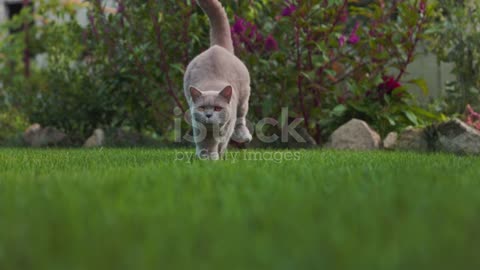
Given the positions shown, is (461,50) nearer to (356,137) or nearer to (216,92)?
(356,137)

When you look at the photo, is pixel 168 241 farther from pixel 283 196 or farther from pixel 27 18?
pixel 27 18

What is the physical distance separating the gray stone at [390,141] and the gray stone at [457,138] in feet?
1.59

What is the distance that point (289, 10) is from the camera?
198 inches

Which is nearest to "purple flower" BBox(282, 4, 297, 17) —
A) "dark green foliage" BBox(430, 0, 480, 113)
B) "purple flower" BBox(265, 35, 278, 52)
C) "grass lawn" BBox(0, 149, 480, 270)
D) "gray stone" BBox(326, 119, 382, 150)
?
"purple flower" BBox(265, 35, 278, 52)

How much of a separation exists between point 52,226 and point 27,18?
9.40 meters

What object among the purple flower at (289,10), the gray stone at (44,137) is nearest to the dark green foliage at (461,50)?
the purple flower at (289,10)

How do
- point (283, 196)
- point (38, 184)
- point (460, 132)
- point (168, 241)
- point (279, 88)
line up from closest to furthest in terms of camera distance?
point (168, 241) < point (283, 196) < point (38, 184) < point (460, 132) < point (279, 88)

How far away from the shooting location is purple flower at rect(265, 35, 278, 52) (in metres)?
5.23

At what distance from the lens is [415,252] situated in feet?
3.63

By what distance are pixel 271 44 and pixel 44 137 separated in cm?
285

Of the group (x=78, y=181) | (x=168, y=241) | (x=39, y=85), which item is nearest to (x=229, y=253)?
(x=168, y=241)

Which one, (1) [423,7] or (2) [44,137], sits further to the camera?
(2) [44,137]

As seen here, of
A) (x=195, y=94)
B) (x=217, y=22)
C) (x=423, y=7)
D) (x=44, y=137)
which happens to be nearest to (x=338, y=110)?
(x=423, y=7)

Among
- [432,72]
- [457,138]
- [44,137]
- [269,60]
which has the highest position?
[269,60]
